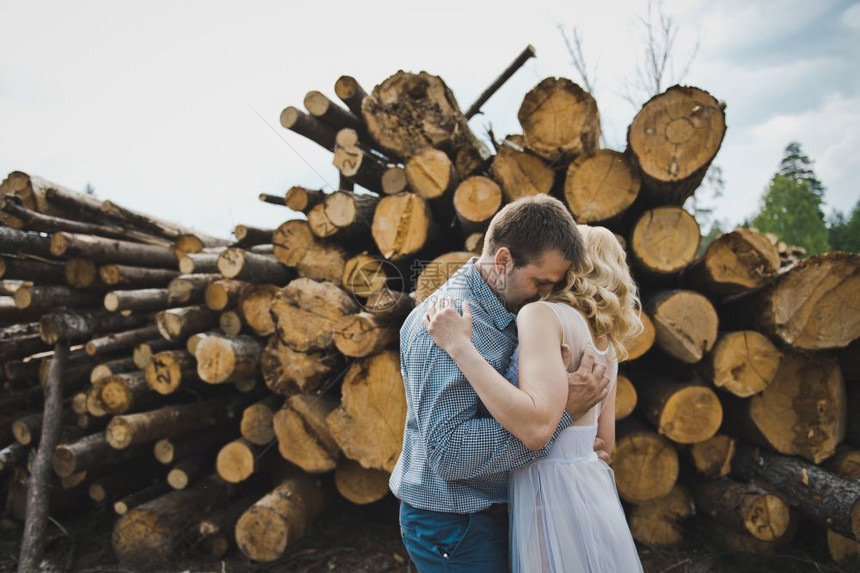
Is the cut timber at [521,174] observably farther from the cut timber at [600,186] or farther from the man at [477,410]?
the man at [477,410]

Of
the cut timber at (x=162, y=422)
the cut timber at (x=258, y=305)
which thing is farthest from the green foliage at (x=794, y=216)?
the cut timber at (x=162, y=422)

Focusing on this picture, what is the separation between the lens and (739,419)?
3.00m

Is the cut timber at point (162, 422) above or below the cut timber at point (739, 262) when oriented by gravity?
below

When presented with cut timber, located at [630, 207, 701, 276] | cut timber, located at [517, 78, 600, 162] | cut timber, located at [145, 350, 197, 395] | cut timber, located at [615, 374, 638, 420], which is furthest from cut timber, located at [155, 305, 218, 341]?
cut timber, located at [630, 207, 701, 276]

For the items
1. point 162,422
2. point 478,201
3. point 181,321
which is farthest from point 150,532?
point 478,201

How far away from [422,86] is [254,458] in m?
2.64

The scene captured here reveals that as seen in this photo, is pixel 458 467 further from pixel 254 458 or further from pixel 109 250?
pixel 109 250

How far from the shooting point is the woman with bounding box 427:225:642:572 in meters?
1.23

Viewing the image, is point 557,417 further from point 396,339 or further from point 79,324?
point 79,324

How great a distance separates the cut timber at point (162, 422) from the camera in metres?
3.09

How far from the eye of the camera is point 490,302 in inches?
58.9

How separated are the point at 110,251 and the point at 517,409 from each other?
3.62m

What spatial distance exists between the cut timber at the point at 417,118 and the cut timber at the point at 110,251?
2.08 meters

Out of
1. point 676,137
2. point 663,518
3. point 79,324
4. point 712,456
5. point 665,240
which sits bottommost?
point 663,518
